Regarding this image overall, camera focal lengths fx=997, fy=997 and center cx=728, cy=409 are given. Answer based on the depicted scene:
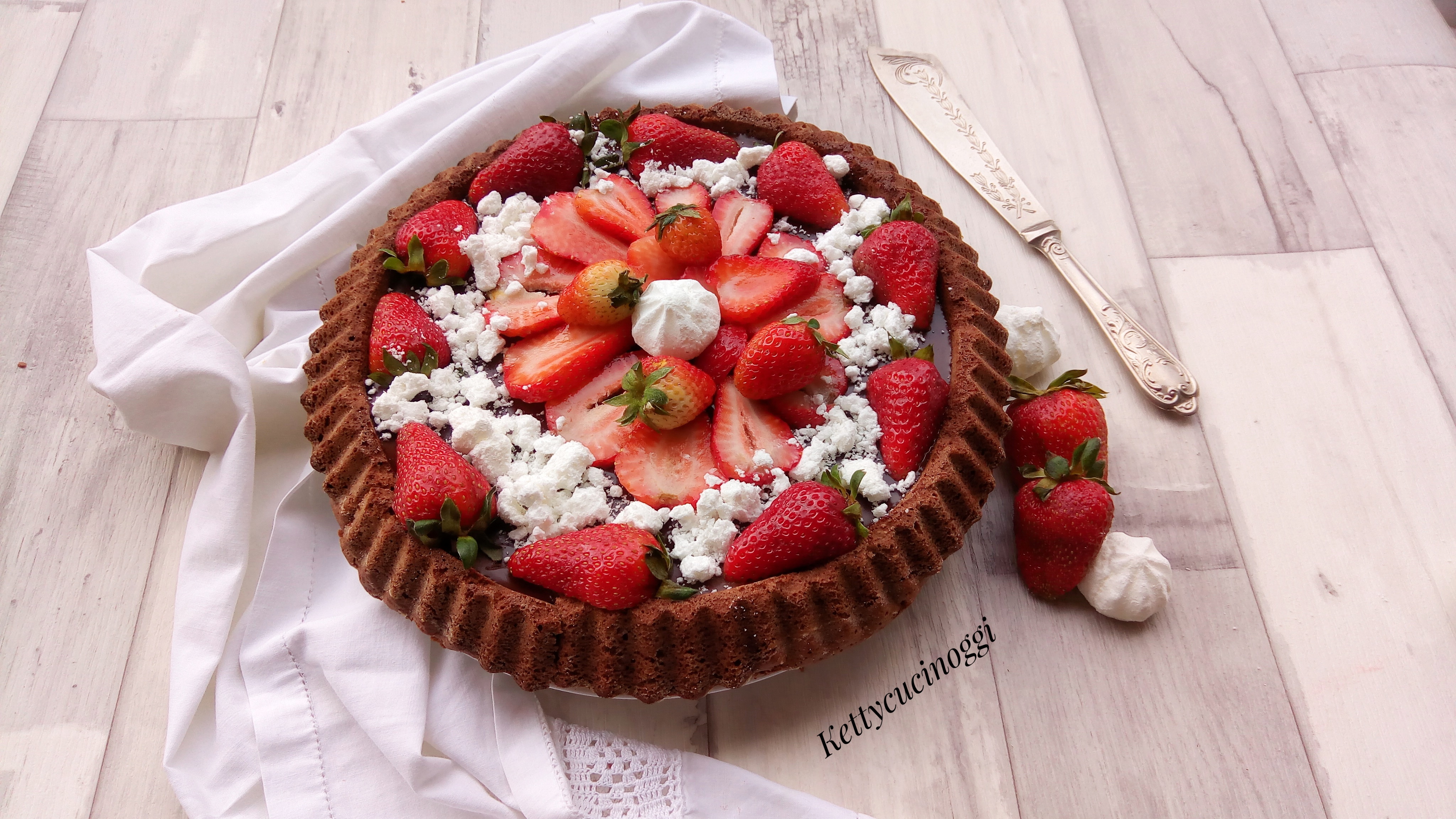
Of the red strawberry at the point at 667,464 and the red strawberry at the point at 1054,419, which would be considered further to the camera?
Result: the red strawberry at the point at 1054,419

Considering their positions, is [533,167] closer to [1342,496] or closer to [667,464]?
[667,464]

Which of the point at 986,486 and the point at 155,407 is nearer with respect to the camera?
the point at 986,486

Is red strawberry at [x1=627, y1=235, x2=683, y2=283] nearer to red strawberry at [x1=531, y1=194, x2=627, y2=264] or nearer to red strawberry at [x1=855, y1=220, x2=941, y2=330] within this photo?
red strawberry at [x1=531, y1=194, x2=627, y2=264]

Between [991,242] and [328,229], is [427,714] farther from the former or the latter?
[991,242]

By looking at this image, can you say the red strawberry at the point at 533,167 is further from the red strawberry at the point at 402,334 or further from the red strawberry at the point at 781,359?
the red strawberry at the point at 781,359

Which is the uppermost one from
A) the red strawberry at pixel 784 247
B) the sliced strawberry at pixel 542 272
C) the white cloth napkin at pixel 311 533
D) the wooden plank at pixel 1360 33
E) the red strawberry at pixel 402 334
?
the wooden plank at pixel 1360 33

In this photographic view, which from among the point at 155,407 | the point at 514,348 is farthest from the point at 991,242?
the point at 155,407

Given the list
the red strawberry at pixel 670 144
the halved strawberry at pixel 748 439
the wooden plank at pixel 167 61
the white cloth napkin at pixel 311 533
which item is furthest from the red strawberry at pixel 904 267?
the wooden plank at pixel 167 61
